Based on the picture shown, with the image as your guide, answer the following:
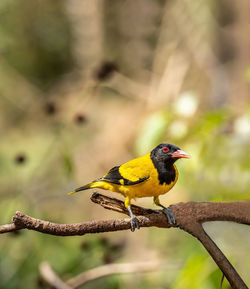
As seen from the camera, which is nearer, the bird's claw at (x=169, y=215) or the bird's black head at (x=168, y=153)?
the bird's claw at (x=169, y=215)

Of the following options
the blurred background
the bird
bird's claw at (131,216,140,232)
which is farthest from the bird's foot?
the blurred background

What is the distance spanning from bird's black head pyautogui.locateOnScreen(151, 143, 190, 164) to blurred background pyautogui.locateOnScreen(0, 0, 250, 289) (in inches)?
12.8

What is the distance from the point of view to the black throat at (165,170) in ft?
4.21

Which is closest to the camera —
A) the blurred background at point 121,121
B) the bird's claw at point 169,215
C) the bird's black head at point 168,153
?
the bird's claw at point 169,215

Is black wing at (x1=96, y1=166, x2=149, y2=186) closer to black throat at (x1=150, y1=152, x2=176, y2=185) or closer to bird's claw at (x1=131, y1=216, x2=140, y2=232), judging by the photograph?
black throat at (x1=150, y1=152, x2=176, y2=185)

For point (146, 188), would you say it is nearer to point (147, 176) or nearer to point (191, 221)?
point (147, 176)

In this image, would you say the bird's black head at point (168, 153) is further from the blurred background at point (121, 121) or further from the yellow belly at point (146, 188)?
the blurred background at point (121, 121)

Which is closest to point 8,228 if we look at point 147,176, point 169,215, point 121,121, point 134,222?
point 134,222

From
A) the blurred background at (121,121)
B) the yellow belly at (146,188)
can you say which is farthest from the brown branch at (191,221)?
the blurred background at (121,121)

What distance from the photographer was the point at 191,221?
110 cm

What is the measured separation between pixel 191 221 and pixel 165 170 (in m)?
0.23

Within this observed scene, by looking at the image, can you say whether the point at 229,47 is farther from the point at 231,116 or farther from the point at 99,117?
the point at 99,117

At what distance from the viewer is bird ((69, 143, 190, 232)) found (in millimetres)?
1272

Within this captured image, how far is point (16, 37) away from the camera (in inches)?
343
